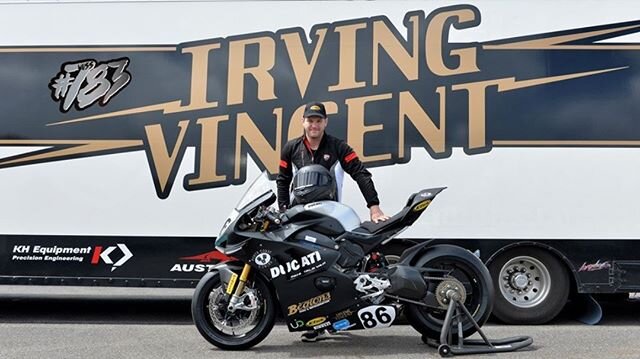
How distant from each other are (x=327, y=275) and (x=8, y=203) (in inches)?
138

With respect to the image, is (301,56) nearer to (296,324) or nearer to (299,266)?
(299,266)

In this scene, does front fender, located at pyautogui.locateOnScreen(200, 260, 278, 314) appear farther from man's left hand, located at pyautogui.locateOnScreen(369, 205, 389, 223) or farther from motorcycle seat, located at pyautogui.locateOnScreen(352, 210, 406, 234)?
man's left hand, located at pyautogui.locateOnScreen(369, 205, 389, 223)

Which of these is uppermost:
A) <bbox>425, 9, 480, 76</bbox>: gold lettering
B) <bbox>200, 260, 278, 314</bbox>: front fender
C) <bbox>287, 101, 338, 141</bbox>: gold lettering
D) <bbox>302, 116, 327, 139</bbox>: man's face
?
<bbox>425, 9, 480, 76</bbox>: gold lettering

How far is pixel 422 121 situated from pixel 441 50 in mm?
734

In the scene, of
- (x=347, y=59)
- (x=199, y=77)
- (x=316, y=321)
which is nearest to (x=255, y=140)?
(x=199, y=77)

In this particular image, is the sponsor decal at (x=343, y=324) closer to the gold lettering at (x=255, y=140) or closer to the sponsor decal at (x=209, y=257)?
the sponsor decal at (x=209, y=257)

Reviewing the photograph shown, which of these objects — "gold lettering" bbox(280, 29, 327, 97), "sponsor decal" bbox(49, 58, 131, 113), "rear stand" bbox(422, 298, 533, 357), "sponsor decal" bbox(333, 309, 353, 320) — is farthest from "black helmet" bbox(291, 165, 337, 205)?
"sponsor decal" bbox(49, 58, 131, 113)

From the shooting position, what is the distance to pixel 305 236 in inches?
205

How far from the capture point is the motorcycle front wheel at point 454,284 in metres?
5.27

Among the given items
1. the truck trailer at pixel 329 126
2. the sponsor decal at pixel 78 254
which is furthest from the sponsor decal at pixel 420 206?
the sponsor decal at pixel 78 254

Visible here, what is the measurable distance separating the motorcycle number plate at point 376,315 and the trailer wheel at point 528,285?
1.73 m

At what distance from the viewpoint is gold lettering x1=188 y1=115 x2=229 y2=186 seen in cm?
652

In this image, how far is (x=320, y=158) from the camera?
565 centimetres

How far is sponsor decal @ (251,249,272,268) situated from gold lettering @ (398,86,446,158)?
→ 1933 mm
